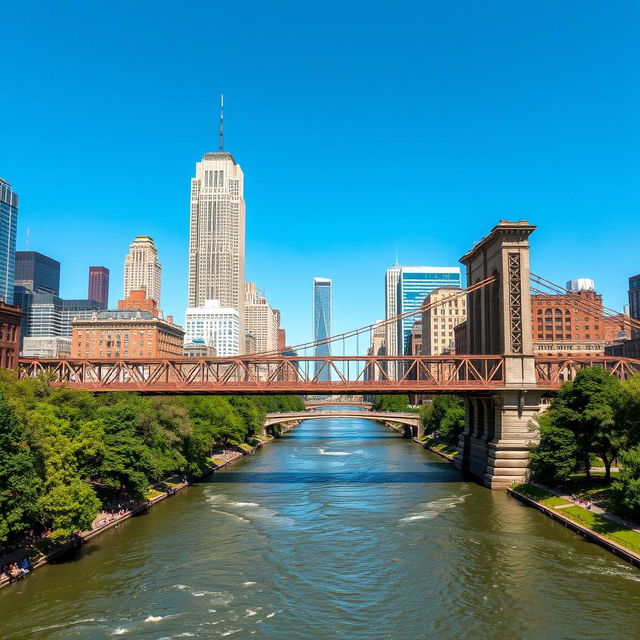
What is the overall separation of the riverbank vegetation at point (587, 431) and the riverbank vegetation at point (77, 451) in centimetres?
4032

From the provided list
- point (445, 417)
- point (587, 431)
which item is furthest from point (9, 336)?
point (445, 417)

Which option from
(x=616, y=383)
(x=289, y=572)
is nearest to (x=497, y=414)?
(x=616, y=383)

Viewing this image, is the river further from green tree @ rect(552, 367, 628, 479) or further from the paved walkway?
green tree @ rect(552, 367, 628, 479)

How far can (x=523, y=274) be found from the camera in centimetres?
7656

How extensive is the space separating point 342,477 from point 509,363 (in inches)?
1109

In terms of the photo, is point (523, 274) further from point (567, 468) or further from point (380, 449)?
point (380, 449)

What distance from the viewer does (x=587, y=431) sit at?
209ft

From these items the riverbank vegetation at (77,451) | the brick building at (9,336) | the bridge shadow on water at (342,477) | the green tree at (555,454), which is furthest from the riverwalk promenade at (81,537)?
the green tree at (555,454)

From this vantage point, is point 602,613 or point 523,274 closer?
point 602,613

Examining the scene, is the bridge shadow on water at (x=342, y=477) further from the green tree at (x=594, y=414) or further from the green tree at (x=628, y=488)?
the green tree at (x=628, y=488)

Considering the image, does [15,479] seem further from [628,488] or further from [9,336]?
[9,336]

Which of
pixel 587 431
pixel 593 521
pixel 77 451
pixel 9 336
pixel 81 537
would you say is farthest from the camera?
pixel 9 336

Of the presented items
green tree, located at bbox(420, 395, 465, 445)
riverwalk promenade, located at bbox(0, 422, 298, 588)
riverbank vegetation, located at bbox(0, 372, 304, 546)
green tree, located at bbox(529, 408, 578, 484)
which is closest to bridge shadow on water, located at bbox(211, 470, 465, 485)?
riverwalk promenade, located at bbox(0, 422, 298, 588)

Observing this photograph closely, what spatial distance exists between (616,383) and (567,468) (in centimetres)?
1110
